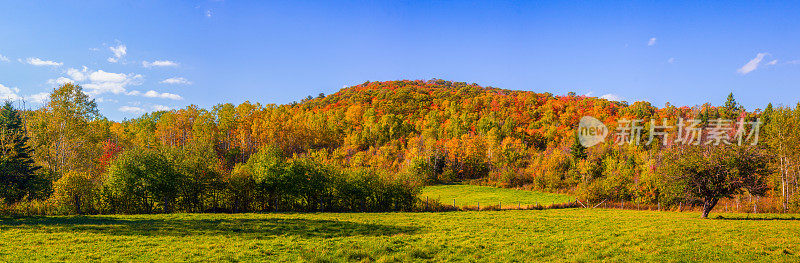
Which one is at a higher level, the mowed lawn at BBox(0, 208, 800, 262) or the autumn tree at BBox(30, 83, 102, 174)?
the autumn tree at BBox(30, 83, 102, 174)

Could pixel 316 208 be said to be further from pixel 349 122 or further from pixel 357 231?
pixel 349 122

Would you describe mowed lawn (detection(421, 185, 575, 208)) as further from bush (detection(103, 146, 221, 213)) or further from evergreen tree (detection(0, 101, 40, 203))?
evergreen tree (detection(0, 101, 40, 203))

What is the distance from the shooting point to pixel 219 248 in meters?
19.4

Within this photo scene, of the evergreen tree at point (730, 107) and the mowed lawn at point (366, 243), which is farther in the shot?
the evergreen tree at point (730, 107)

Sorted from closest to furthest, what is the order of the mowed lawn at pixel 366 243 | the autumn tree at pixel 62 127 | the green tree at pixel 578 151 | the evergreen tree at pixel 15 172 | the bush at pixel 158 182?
the mowed lawn at pixel 366 243
the evergreen tree at pixel 15 172
the bush at pixel 158 182
the autumn tree at pixel 62 127
the green tree at pixel 578 151

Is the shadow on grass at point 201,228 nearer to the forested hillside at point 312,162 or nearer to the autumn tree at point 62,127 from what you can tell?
the forested hillside at point 312,162

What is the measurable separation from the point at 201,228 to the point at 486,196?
6117 centimetres

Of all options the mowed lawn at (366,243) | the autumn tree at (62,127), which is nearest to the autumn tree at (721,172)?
the mowed lawn at (366,243)

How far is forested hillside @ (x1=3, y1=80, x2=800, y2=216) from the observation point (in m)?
39.3

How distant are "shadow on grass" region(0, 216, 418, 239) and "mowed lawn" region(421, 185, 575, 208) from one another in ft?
130

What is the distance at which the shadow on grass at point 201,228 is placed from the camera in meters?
24.8

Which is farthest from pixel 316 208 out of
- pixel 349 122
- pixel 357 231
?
pixel 349 122

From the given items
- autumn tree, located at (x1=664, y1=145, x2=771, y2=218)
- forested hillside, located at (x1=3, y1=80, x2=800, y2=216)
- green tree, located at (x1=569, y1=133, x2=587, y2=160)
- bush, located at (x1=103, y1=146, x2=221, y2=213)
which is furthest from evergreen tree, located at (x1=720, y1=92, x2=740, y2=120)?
bush, located at (x1=103, y1=146, x2=221, y2=213)

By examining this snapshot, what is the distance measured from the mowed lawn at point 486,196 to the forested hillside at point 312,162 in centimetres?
645
